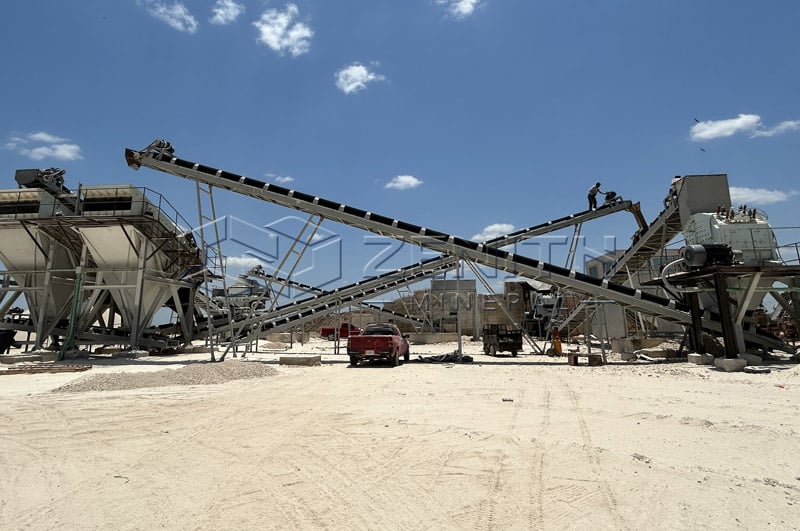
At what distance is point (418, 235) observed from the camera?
20.3 m

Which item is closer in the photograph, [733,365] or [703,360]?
[733,365]

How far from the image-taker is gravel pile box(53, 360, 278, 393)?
33.2ft

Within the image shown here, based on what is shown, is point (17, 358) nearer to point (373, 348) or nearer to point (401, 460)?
point (373, 348)

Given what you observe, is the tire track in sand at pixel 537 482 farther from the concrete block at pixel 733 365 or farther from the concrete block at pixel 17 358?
the concrete block at pixel 17 358

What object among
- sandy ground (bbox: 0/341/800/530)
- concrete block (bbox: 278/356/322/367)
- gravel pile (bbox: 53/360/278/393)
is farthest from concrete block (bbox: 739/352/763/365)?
gravel pile (bbox: 53/360/278/393)

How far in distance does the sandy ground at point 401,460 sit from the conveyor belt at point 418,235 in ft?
30.9

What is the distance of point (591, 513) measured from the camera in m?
3.32

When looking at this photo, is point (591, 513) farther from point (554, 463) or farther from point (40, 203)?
point (40, 203)

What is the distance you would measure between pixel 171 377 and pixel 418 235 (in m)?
12.3

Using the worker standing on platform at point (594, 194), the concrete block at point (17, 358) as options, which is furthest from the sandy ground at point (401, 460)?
the worker standing on platform at point (594, 194)

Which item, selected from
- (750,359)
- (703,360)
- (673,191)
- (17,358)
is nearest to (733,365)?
(750,359)

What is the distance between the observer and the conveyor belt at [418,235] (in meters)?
18.5

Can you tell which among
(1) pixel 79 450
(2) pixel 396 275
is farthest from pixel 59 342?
(1) pixel 79 450

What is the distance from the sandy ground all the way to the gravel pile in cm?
101
